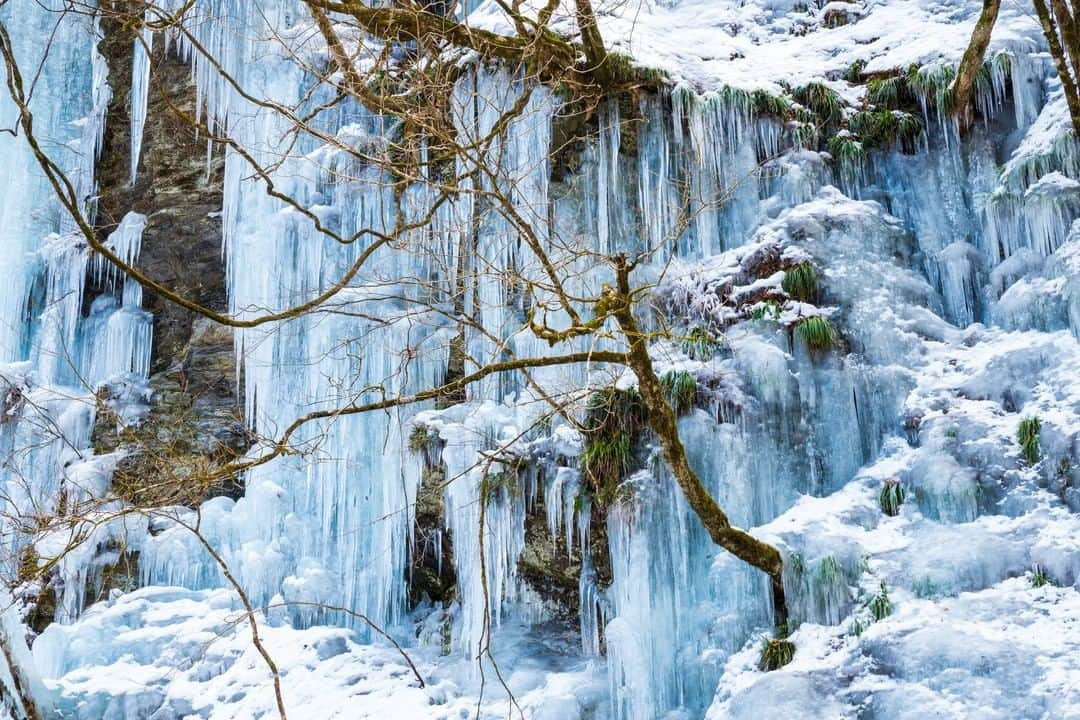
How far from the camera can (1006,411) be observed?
586 cm

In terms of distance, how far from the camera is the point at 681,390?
647cm

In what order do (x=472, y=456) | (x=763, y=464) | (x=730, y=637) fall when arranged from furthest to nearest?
(x=472, y=456) → (x=763, y=464) → (x=730, y=637)

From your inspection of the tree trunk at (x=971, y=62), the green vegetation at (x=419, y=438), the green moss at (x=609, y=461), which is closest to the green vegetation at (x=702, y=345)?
the green moss at (x=609, y=461)

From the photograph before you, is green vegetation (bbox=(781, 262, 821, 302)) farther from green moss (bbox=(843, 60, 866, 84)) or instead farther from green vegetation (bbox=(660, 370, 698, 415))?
green moss (bbox=(843, 60, 866, 84))

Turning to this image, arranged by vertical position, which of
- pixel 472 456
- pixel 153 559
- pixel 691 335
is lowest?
pixel 153 559

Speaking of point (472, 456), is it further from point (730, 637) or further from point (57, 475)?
point (57, 475)

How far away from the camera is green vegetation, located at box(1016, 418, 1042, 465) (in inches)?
218

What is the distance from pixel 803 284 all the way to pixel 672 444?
2.51 metres

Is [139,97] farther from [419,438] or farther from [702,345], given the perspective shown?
[702,345]

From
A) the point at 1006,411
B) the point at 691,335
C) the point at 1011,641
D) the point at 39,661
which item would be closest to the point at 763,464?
the point at 691,335

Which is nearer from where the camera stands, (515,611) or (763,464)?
(763,464)

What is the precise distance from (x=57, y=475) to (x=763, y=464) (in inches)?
259

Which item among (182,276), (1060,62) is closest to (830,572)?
(1060,62)

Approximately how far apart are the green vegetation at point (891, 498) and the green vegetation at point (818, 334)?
3.35ft
